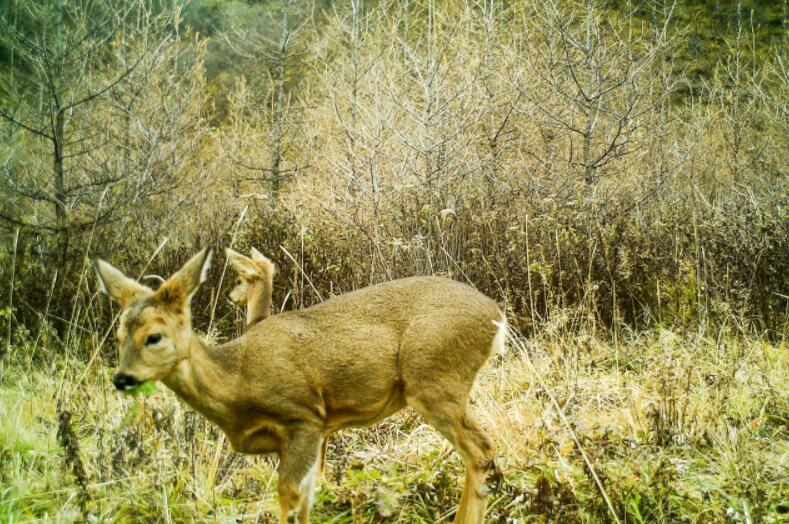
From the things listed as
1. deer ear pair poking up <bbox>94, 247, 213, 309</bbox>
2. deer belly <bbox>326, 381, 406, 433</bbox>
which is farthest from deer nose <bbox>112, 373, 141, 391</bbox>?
deer belly <bbox>326, 381, 406, 433</bbox>

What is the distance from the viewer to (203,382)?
128 inches

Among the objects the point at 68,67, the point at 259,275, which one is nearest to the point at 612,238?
the point at 259,275

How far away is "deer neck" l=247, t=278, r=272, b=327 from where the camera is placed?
16.4 ft

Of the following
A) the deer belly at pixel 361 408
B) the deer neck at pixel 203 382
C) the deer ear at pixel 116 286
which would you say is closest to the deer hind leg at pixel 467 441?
the deer belly at pixel 361 408

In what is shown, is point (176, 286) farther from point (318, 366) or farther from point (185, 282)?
point (318, 366)

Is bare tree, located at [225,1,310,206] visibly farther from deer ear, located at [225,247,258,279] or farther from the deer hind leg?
the deer hind leg

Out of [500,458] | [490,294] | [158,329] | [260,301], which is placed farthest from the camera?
[490,294]

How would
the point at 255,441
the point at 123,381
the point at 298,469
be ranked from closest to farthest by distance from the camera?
the point at 123,381 → the point at 298,469 → the point at 255,441

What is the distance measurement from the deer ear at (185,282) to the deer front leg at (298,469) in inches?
32.2

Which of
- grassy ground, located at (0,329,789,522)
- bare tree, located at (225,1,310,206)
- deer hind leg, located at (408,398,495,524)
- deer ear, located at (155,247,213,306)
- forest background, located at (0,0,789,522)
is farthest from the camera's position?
bare tree, located at (225,1,310,206)

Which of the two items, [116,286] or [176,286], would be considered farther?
[116,286]

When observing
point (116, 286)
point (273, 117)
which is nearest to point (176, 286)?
point (116, 286)

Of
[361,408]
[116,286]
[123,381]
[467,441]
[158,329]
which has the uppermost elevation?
[116,286]

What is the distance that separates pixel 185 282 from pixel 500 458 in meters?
2.10
